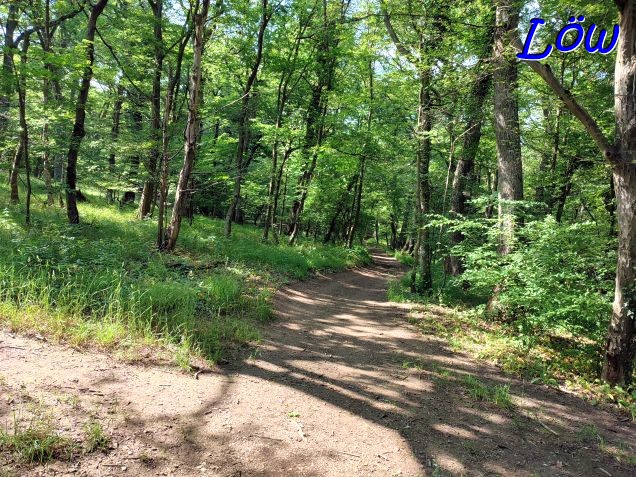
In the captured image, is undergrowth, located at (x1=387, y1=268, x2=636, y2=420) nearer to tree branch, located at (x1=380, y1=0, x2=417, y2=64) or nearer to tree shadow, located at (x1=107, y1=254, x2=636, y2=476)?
tree shadow, located at (x1=107, y1=254, x2=636, y2=476)

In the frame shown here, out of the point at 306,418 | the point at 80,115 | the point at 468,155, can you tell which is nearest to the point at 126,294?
the point at 306,418

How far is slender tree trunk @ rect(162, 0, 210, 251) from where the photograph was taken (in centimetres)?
779

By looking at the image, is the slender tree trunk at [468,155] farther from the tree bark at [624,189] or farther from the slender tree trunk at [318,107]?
the slender tree trunk at [318,107]

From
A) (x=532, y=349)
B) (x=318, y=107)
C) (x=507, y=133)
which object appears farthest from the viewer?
(x=318, y=107)

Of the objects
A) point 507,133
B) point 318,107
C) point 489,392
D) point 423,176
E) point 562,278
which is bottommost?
point 489,392

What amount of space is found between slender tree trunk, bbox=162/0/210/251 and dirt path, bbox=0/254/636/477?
15.8 feet

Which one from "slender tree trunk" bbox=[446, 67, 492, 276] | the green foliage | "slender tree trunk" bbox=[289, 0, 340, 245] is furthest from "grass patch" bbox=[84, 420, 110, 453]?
"slender tree trunk" bbox=[289, 0, 340, 245]

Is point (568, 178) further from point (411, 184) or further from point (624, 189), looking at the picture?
point (411, 184)

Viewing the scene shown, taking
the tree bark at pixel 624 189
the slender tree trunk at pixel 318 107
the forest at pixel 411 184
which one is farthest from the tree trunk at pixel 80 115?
the tree bark at pixel 624 189

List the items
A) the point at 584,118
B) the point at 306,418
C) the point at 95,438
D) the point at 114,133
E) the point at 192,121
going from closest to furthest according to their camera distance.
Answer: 1. the point at 95,438
2. the point at 306,418
3. the point at 584,118
4. the point at 192,121
5. the point at 114,133

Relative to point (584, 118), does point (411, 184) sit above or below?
above

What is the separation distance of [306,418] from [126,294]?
11.2 feet

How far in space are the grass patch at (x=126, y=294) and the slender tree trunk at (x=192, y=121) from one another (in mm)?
775

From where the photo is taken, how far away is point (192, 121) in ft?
26.6
